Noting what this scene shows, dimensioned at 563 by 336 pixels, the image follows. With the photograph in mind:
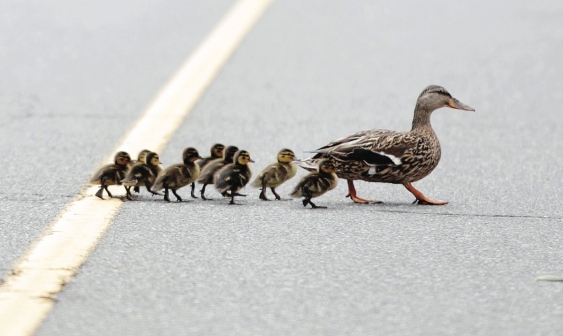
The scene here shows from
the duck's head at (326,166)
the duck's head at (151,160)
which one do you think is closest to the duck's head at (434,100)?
the duck's head at (326,166)

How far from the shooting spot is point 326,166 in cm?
694

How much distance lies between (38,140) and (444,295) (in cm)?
430

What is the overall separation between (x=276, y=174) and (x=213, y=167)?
14.3 inches

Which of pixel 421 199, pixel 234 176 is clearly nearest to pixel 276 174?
pixel 234 176

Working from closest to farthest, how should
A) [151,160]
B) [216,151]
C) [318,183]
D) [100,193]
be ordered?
[100,193]
[318,183]
[151,160]
[216,151]

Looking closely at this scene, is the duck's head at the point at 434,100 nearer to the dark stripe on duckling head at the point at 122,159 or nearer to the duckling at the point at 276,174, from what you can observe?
the duckling at the point at 276,174

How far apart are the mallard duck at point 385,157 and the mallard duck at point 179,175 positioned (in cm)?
65

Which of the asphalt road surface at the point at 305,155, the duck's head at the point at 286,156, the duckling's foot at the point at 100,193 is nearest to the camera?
the asphalt road surface at the point at 305,155

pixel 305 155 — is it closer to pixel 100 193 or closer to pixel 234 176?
pixel 234 176

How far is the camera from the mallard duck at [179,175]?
6848 mm

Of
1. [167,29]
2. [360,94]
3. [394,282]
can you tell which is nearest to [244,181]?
[394,282]

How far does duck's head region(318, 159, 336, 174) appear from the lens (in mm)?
6941

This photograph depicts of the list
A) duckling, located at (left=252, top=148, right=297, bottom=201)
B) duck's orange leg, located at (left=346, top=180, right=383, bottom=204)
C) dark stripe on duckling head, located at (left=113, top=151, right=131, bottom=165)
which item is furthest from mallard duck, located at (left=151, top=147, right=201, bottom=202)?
duck's orange leg, located at (left=346, top=180, right=383, bottom=204)

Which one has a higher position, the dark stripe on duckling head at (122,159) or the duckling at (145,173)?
the dark stripe on duckling head at (122,159)
